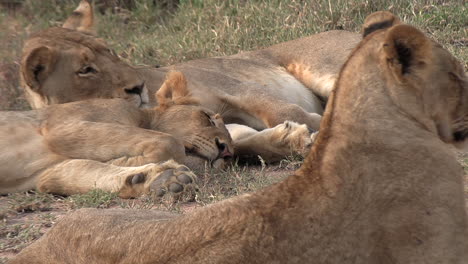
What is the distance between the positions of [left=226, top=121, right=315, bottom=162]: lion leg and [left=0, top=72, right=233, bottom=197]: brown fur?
0.32 meters

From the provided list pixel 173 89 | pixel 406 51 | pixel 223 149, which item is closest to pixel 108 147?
pixel 223 149

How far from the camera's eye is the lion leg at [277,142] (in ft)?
18.3

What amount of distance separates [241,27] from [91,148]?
328 centimetres

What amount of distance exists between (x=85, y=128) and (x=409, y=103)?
2.61 metres

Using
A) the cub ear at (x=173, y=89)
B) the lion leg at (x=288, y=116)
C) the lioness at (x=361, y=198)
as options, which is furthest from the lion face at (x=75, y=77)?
the lioness at (x=361, y=198)

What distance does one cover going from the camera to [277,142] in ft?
18.5

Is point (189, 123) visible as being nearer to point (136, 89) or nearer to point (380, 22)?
point (136, 89)

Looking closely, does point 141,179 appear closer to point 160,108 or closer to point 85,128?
point 85,128

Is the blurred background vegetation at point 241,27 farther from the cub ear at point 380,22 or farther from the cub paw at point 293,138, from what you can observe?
the cub ear at point 380,22

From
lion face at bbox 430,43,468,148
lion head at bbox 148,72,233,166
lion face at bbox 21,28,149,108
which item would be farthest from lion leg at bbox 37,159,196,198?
lion face at bbox 430,43,468,148

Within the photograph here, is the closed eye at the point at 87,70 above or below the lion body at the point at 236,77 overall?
above

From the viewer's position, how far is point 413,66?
293 cm

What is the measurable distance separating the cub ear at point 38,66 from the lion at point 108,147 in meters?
0.43

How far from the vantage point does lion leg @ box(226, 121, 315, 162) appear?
5570 millimetres
